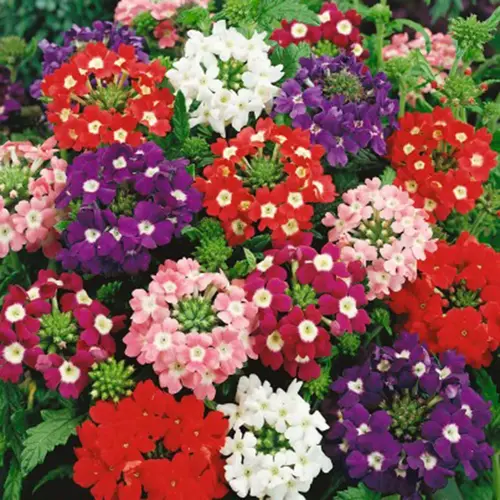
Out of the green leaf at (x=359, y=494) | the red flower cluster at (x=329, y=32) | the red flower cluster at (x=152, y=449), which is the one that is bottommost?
the green leaf at (x=359, y=494)

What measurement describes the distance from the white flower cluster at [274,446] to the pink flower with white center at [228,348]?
0.10 m

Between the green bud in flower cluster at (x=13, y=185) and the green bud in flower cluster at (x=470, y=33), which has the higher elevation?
the green bud in flower cluster at (x=470, y=33)

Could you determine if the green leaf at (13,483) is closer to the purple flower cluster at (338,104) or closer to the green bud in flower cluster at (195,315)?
the green bud in flower cluster at (195,315)

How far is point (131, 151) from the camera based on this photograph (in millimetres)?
2193

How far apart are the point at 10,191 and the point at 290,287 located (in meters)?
0.83

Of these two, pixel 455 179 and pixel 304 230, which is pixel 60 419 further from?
pixel 455 179

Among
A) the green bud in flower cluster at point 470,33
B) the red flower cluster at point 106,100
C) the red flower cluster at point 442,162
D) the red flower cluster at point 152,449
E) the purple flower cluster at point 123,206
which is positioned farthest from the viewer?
the green bud in flower cluster at point 470,33

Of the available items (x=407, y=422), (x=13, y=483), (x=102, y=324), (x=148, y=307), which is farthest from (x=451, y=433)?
(x=13, y=483)

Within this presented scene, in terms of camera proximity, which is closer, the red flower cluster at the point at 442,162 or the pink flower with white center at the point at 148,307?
the pink flower with white center at the point at 148,307

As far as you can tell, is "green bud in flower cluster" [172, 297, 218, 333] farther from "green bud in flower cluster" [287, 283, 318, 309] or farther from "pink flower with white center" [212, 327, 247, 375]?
"green bud in flower cluster" [287, 283, 318, 309]

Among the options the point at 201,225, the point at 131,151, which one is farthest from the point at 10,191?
the point at 201,225

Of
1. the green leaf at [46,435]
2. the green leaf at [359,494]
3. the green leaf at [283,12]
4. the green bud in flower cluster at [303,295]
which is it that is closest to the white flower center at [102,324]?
the green leaf at [46,435]

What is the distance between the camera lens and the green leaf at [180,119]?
236 cm

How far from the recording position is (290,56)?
8.72 feet
